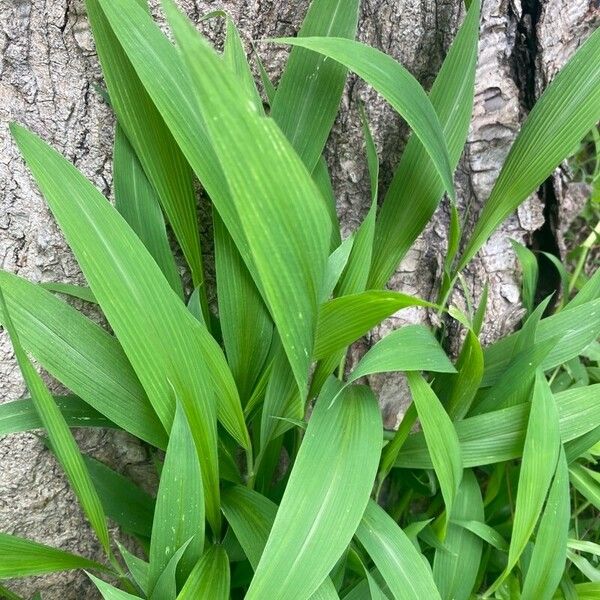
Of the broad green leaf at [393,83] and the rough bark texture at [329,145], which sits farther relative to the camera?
the rough bark texture at [329,145]

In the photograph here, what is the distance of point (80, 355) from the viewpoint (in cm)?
57

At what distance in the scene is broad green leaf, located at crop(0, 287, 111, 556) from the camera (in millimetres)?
503

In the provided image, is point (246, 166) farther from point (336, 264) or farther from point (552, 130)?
point (552, 130)

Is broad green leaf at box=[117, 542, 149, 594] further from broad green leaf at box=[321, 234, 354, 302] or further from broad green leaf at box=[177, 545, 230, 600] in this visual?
broad green leaf at box=[321, 234, 354, 302]

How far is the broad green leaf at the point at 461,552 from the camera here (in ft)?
2.19

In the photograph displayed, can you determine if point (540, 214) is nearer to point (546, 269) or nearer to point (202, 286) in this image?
point (546, 269)

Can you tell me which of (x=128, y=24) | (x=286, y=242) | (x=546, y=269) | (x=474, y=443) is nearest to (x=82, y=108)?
(x=128, y=24)

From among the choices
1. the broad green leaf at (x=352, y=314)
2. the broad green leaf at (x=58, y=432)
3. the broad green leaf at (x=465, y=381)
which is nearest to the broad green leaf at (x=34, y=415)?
the broad green leaf at (x=58, y=432)

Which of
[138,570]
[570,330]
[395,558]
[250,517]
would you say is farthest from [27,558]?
[570,330]

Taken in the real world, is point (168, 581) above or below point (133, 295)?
below

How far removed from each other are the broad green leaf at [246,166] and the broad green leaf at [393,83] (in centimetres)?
13

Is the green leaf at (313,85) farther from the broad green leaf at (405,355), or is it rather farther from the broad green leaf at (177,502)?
the broad green leaf at (177,502)

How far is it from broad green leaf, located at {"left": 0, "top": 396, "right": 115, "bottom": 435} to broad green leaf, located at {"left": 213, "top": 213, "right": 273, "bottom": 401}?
6.2 inches

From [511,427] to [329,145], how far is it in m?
0.39
